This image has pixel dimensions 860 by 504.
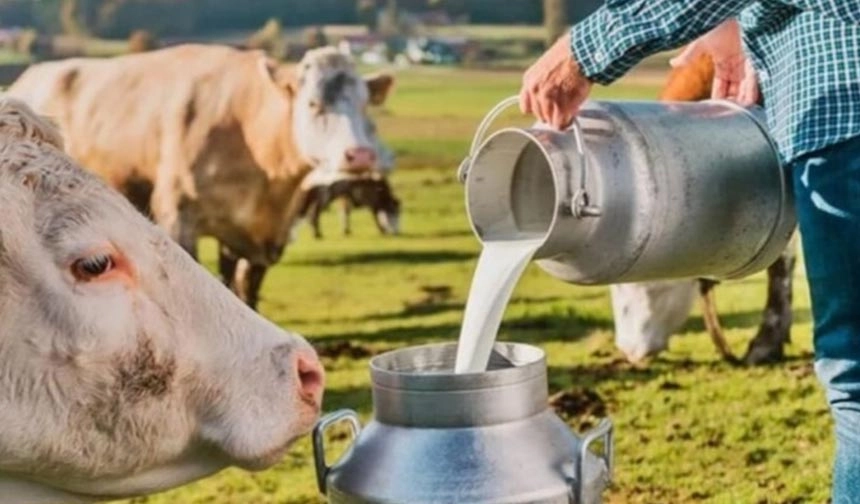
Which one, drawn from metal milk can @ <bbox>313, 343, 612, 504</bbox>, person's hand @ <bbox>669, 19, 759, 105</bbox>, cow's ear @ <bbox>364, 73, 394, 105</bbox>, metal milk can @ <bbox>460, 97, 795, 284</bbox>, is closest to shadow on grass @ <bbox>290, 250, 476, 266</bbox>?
cow's ear @ <bbox>364, 73, 394, 105</bbox>

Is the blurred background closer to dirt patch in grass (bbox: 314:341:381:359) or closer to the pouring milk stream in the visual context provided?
dirt patch in grass (bbox: 314:341:381:359)

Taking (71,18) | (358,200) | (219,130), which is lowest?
(358,200)

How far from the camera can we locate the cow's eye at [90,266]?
6.00ft

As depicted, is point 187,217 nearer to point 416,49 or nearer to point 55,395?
point 416,49

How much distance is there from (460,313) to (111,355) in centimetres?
328

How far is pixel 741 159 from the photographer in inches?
86.0

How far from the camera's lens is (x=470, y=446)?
6.02 ft

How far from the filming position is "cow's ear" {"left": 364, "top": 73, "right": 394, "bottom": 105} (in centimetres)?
521

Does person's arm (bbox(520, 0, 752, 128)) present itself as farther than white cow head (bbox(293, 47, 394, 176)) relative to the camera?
No

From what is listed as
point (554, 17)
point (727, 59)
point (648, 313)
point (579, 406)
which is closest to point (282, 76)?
point (554, 17)

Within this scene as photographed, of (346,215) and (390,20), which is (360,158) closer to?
(346,215)

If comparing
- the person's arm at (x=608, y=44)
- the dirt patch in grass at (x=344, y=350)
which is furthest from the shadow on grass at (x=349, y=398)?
the person's arm at (x=608, y=44)

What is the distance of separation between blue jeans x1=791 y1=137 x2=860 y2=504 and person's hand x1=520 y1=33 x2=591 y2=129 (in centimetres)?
29

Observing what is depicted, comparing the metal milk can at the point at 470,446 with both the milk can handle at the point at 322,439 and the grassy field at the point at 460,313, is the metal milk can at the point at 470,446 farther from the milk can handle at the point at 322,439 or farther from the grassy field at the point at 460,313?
the grassy field at the point at 460,313
